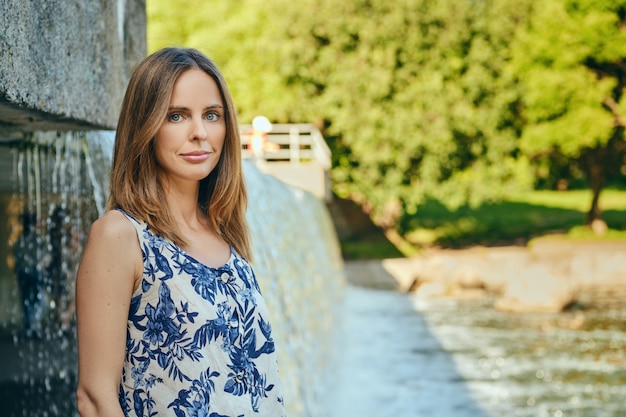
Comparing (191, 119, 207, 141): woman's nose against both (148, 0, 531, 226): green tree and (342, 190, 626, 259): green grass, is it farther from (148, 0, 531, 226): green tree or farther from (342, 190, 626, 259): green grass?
(148, 0, 531, 226): green tree

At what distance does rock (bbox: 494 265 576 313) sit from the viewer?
15.4 metres

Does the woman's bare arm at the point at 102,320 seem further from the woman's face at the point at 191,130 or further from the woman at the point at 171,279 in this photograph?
the woman's face at the point at 191,130

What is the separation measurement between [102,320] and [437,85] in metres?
19.6

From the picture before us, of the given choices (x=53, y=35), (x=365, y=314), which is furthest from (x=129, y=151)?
(x=365, y=314)

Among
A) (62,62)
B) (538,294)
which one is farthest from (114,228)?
(538,294)

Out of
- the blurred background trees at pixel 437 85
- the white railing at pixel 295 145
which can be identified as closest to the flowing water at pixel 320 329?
the white railing at pixel 295 145

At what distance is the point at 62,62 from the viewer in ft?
8.05

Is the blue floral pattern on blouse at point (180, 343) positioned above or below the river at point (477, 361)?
above

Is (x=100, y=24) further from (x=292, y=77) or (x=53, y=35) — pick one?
(x=292, y=77)

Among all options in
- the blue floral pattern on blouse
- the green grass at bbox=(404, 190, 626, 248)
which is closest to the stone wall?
the blue floral pattern on blouse

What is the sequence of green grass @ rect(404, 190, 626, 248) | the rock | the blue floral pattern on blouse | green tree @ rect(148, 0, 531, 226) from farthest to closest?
green grass @ rect(404, 190, 626, 248), green tree @ rect(148, 0, 531, 226), the rock, the blue floral pattern on blouse

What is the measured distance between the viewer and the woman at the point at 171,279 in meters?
1.65

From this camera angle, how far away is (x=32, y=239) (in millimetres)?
3969

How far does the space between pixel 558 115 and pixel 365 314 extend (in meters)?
9.56
